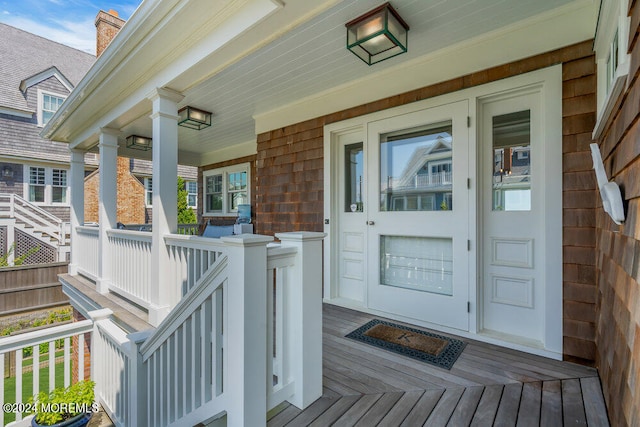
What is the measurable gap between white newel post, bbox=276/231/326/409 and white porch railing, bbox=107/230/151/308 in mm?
2147

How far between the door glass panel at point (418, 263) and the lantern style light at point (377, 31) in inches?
71.8

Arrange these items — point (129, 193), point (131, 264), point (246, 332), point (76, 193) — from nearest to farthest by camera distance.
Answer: point (246, 332)
point (131, 264)
point (76, 193)
point (129, 193)

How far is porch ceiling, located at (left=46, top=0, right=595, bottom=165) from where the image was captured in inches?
85.5

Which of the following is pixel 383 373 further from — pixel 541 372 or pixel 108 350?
pixel 108 350

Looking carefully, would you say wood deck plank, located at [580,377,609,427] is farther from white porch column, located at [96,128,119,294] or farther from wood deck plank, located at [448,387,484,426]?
white porch column, located at [96,128,119,294]

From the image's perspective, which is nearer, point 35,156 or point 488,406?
point 488,406

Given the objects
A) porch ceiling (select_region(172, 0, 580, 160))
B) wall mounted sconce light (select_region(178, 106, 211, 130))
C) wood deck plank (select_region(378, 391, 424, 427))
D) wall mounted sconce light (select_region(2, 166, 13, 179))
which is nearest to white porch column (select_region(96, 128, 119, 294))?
wall mounted sconce light (select_region(178, 106, 211, 130))

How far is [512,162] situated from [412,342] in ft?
5.88

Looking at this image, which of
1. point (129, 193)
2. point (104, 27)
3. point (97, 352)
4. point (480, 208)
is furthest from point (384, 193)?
point (129, 193)

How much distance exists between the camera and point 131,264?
3.50m

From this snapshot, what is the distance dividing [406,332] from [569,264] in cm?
141

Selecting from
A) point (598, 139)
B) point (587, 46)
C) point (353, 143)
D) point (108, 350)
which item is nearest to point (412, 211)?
point (353, 143)

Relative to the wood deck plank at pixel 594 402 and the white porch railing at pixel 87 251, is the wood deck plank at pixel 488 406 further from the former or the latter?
the white porch railing at pixel 87 251

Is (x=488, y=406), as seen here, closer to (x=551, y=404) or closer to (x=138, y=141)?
(x=551, y=404)
